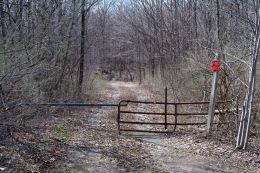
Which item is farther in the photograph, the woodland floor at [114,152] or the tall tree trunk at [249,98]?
the tall tree trunk at [249,98]

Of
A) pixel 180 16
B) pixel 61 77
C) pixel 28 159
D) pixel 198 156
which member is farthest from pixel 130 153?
pixel 180 16

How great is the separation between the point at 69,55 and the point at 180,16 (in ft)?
29.9

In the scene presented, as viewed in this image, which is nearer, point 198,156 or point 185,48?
point 198,156

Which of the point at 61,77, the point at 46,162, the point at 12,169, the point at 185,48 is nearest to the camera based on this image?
the point at 12,169

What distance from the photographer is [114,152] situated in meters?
9.20

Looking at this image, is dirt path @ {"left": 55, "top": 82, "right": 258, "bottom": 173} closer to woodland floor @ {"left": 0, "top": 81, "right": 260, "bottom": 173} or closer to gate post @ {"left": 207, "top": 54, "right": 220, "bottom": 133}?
woodland floor @ {"left": 0, "top": 81, "right": 260, "bottom": 173}

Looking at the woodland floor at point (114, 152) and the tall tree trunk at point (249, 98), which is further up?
the tall tree trunk at point (249, 98)

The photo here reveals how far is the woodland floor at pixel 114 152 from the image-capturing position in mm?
7898

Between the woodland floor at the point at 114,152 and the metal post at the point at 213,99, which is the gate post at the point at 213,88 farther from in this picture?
the woodland floor at the point at 114,152

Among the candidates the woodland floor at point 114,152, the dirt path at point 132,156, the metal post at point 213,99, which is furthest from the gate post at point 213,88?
the dirt path at point 132,156

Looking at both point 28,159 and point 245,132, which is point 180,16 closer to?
point 245,132

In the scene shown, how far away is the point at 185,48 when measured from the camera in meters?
23.6

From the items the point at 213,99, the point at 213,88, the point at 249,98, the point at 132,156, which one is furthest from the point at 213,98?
the point at 132,156

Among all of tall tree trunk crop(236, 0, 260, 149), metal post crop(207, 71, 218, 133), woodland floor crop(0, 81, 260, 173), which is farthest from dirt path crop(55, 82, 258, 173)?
metal post crop(207, 71, 218, 133)
